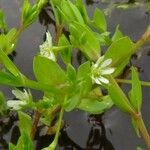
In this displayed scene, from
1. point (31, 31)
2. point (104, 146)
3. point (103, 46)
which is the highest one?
point (31, 31)

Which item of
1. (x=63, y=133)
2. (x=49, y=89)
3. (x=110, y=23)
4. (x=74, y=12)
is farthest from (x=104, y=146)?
(x=110, y=23)

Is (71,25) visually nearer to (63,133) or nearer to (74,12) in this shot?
(74,12)

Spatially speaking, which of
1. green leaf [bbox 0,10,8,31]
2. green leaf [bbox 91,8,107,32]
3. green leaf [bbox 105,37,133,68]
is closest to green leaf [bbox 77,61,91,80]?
green leaf [bbox 105,37,133,68]

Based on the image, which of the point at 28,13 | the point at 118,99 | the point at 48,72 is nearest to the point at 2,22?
the point at 28,13

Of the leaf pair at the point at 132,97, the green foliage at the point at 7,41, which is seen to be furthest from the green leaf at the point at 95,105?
the green foliage at the point at 7,41

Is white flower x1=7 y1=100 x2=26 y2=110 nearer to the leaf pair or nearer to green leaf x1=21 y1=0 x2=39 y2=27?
the leaf pair

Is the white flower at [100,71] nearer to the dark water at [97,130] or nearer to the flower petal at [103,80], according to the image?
the flower petal at [103,80]

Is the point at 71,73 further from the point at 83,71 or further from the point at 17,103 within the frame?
the point at 17,103
